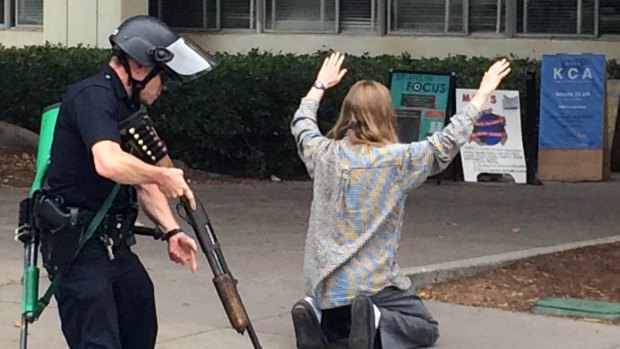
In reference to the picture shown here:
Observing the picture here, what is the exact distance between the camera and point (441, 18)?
2017 cm

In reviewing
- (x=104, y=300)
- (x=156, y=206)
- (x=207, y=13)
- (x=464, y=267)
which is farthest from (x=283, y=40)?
(x=104, y=300)

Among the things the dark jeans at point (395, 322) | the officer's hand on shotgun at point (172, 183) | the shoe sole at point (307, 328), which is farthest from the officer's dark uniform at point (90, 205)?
the dark jeans at point (395, 322)

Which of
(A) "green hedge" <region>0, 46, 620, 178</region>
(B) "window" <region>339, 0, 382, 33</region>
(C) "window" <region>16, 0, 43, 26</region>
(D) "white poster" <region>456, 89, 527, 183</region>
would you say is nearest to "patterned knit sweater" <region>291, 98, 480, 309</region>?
(D) "white poster" <region>456, 89, 527, 183</region>

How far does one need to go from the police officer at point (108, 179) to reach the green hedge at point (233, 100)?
1044cm

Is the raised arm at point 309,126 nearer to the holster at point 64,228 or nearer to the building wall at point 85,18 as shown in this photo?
the holster at point 64,228

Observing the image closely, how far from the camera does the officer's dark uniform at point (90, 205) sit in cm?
507

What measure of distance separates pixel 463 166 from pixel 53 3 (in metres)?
9.06

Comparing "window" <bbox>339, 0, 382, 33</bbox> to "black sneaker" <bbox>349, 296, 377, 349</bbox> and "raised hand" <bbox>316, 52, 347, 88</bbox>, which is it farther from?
"black sneaker" <bbox>349, 296, 377, 349</bbox>

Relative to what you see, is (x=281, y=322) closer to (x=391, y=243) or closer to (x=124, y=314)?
(x=391, y=243)

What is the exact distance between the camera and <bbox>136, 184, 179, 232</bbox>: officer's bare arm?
5.38 metres

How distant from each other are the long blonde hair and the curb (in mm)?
1935

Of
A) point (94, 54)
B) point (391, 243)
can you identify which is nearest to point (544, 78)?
point (94, 54)

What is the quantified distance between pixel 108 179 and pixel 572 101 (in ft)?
37.9

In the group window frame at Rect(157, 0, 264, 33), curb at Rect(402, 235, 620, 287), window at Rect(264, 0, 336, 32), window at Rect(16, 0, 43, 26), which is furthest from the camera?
window at Rect(16, 0, 43, 26)
